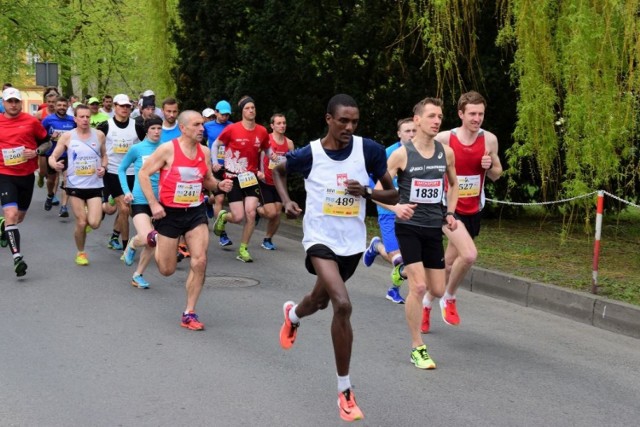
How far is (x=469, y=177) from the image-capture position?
7.41 meters

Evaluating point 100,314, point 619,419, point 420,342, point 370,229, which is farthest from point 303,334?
point 370,229

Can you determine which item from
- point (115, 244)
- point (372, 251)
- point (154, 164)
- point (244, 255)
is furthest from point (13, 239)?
point (372, 251)

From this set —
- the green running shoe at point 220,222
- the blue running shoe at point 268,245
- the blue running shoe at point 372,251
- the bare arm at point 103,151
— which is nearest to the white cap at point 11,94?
the bare arm at point 103,151

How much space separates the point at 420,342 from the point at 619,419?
1.54 m

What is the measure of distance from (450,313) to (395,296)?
134 centimetres

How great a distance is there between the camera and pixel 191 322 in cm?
725

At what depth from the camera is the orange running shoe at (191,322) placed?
284 inches

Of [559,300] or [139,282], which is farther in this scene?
[139,282]

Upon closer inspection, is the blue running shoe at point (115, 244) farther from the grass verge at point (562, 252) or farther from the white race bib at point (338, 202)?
the white race bib at point (338, 202)

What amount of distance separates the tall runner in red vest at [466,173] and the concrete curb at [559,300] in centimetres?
136

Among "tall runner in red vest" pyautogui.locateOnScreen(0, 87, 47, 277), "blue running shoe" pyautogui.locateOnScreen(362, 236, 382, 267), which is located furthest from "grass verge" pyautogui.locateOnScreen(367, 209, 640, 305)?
"tall runner in red vest" pyautogui.locateOnScreen(0, 87, 47, 277)

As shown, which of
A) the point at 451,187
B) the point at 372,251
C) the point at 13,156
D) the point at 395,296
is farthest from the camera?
the point at 13,156

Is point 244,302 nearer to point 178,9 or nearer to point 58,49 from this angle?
point 178,9

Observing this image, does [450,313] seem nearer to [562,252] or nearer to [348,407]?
[348,407]
